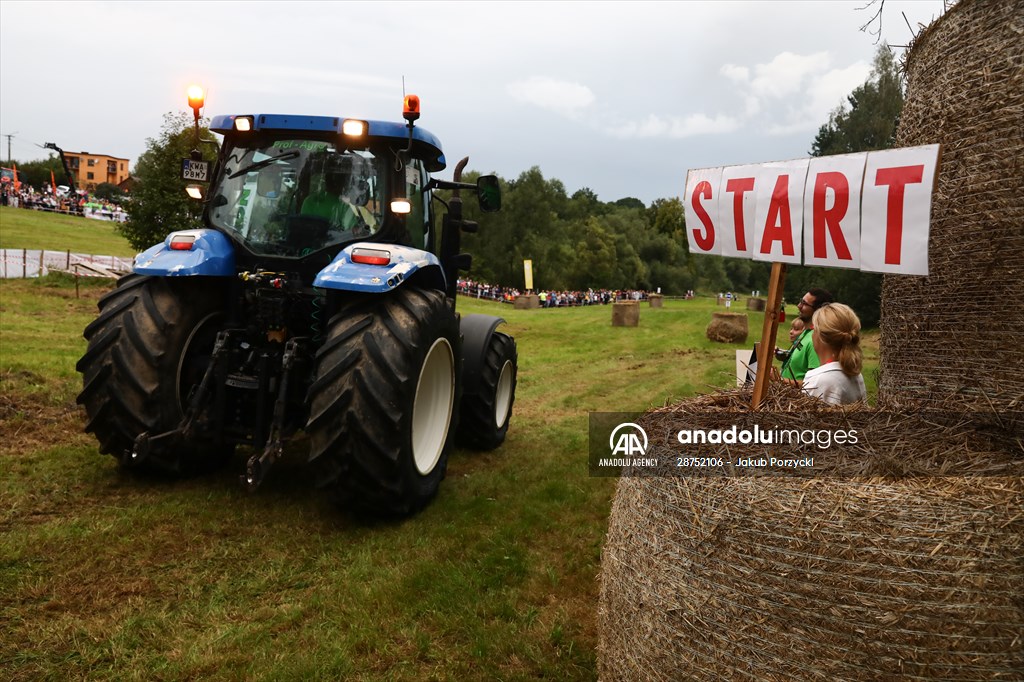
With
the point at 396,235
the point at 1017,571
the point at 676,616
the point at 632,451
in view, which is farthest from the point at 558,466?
the point at 1017,571

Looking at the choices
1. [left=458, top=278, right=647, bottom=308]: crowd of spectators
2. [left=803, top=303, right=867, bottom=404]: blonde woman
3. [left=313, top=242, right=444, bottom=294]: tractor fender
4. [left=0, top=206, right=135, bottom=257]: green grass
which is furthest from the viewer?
[left=458, top=278, right=647, bottom=308]: crowd of spectators

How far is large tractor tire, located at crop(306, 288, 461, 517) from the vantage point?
380cm

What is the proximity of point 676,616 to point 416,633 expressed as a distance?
1.37 metres

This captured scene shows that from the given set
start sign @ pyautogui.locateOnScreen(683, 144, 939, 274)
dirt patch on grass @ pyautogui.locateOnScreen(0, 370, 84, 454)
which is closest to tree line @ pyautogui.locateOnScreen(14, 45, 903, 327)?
dirt patch on grass @ pyautogui.locateOnScreen(0, 370, 84, 454)

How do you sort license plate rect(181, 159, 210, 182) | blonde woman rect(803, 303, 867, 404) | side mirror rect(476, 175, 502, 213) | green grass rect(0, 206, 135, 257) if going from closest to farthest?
blonde woman rect(803, 303, 867, 404)
license plate rect(181, 159, 210, 182)
side mirror rect(476, 175, 502, 213)
green grass rect(0, 206, 135, 257)

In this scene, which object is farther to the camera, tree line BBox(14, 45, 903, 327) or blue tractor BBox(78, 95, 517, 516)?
tree line BBox(14, 45, 903, 327)

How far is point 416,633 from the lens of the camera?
9.70 ft

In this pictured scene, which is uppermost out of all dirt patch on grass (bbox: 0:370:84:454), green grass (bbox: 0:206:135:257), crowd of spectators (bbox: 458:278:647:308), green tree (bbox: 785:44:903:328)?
green tree (bbox: 785:44:903:328)

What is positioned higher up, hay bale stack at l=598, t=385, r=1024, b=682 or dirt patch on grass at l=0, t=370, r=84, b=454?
hay bale stack at l=598, t=385, r=1024, b=682

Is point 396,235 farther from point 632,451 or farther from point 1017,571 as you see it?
point 1017,571

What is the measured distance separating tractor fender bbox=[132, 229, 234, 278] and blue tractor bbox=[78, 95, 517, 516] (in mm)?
12

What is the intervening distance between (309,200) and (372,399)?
171cm

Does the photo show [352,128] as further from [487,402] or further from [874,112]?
[874,112]

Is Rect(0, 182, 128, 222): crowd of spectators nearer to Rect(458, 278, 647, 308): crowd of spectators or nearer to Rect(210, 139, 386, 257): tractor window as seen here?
Rect(458, 278, 647, 308): crowd of spectators
